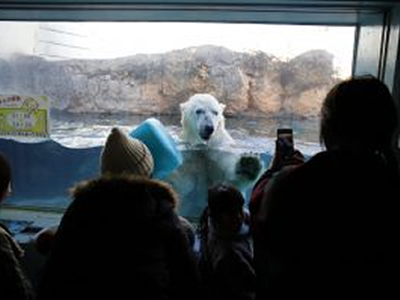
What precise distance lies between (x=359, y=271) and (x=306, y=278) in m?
0.10

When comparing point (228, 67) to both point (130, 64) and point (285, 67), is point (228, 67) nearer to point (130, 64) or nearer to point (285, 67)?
point (285, 67)

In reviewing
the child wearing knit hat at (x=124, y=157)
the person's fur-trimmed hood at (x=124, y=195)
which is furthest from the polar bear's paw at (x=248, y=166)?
the person's fur-trimmed hood at (x=124, y=195)

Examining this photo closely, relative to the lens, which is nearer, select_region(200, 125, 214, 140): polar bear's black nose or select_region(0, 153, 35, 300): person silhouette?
select_region(0, 153, 35, 300): person silhouette

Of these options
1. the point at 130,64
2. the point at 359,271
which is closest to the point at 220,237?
the point at 359,271

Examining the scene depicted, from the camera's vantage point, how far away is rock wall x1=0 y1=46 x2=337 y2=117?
1.87m

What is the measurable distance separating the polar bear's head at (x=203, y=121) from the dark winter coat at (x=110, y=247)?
839 millimetres

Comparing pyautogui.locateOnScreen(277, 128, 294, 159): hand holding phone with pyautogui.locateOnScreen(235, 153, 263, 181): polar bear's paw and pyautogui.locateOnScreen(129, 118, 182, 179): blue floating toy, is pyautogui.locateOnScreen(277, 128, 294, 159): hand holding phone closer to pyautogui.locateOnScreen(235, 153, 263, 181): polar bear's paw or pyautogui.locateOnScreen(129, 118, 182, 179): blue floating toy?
pyautogui.locateOnScreen(235, 153, 263, 181): polar bear's paw

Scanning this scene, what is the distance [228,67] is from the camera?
187 cm

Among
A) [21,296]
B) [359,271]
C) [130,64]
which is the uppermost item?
[130,64]

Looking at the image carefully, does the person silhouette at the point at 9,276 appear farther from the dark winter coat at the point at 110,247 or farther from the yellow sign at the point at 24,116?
the yellow sign at the point at 24,116

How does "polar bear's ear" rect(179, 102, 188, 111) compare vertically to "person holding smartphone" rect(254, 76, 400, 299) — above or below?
above

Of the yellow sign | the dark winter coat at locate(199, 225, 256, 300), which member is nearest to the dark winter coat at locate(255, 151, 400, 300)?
the dark winter coat at locate(199, 225, 256, 300)

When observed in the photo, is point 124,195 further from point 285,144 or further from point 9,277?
point 285,144

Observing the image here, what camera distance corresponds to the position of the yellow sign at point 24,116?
1997 mm
